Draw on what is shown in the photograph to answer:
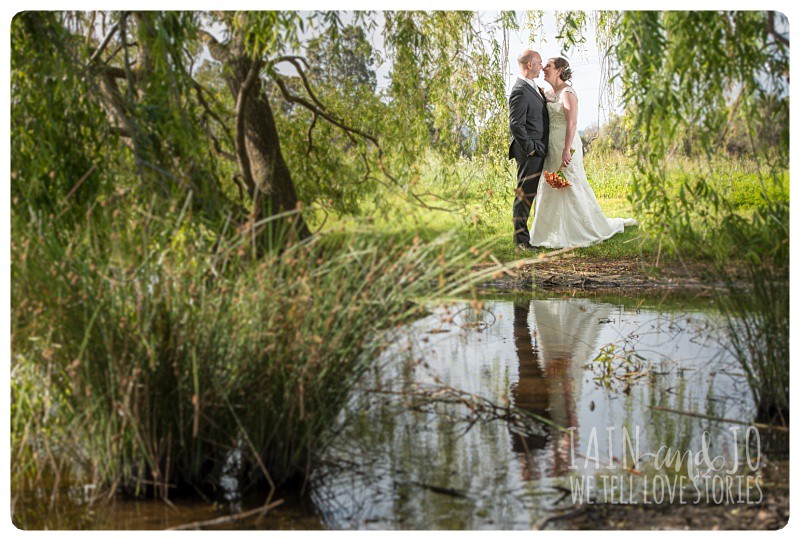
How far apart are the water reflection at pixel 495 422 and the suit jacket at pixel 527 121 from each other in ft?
9.27

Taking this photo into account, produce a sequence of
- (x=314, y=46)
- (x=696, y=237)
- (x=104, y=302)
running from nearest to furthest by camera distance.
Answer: (x=104, y=302), (x=696, y=237), (x=314, y=46)

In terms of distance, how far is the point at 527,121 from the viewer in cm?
762

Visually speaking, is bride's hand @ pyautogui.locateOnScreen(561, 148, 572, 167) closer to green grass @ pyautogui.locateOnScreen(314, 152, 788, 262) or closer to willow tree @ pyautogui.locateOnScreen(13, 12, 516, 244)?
green grass @ pyautogui.locateOnScreen(314, 152, 788, 262)

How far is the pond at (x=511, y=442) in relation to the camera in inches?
103

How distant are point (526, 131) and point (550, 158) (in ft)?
1.26

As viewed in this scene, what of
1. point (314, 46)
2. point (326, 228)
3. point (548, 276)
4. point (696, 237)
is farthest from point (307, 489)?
point (548, 276)

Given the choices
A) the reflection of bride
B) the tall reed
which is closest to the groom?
the reflection of bride

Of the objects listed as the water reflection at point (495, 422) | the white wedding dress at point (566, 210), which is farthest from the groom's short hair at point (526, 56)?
the water reflection at point (495, 422)

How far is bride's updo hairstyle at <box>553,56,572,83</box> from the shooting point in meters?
7.68

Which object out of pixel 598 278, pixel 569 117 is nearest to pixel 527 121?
pixel 569 117
